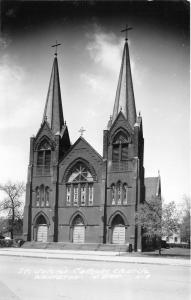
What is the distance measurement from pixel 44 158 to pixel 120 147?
9417 millimetres

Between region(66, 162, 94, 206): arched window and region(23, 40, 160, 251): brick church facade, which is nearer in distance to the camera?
region(23, 40, 160, 251): brick church facade

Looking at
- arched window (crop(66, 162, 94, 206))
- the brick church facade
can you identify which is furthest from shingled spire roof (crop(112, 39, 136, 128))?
arched window (crop(66, 162, 94, 206))

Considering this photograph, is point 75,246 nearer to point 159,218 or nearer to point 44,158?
point 159,218

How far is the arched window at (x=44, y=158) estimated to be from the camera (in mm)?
46125

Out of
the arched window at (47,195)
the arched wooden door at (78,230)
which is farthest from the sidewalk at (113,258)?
the arched window at (47,195)

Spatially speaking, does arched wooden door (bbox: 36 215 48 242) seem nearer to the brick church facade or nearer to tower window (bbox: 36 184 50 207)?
the brick church facade

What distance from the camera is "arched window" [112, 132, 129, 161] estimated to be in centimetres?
4234

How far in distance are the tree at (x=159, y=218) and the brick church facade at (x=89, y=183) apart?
15.1 feet

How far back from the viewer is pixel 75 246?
40.8m

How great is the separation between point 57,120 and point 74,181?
8244 millimetres

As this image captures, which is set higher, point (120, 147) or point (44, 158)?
point (120, 147)

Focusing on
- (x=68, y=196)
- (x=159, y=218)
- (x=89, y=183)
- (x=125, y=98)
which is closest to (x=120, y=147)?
(x=89, y=183)

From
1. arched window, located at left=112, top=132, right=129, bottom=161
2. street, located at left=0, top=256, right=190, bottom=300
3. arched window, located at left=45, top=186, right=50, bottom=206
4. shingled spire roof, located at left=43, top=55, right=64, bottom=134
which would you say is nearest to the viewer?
street, located at left=0, top=256, right=190, bottom=300

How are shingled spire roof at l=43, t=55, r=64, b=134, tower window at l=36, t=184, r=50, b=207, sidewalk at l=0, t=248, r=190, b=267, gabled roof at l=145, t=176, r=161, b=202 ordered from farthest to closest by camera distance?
gabled roof at l=145, t=176, r=161, b=202 < shingled spire roof at l=43, t=55, r=64, b=134 < tower window at l=36, t=184, r=50, b=207 < sidewalk at l=0, t=248, r=190, b=267
